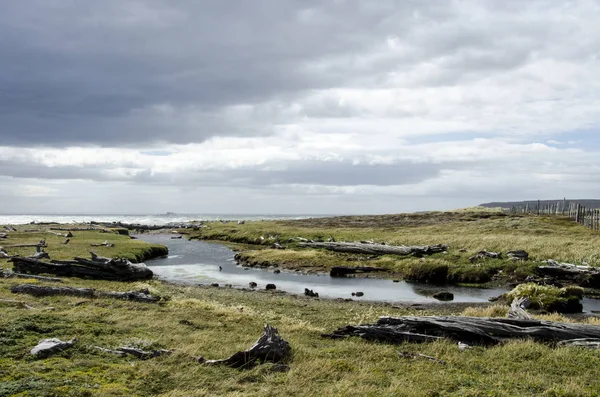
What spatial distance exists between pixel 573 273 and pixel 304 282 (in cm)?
2316

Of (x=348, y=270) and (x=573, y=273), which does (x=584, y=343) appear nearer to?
(x=573, y=273)

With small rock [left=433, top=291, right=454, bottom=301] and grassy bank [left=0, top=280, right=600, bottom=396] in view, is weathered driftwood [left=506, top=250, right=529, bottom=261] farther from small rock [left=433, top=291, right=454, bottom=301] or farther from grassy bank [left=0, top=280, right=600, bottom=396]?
grassy bank [left=0, top=280, right=600, bottom=396]

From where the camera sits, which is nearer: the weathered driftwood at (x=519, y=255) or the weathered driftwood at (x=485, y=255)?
the weathered driftwood at (x=519, y=255)

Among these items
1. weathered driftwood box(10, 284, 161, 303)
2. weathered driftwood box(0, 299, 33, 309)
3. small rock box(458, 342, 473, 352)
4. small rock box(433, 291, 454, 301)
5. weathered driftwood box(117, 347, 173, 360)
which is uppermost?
small rock box(458, 342, 473, 352)

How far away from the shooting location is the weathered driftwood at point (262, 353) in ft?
41.8

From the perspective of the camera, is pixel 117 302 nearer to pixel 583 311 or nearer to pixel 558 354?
pixel 558 354

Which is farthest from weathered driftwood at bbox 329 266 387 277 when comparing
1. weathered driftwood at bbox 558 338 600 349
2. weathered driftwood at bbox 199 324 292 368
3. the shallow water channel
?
weathered driftwood at bbox 199 324 292 368

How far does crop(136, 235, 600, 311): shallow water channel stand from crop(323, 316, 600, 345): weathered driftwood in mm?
15806

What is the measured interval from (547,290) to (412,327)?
61.2ft

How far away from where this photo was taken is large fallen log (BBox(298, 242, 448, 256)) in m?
51.5

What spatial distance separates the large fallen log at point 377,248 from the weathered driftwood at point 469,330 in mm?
34969

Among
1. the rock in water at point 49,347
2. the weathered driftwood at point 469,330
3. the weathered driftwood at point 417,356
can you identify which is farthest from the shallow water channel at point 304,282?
the rock in water at point 49,347

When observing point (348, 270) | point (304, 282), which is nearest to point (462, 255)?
point (348, 270)

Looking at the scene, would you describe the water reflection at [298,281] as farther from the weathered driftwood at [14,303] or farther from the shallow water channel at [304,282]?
the weathered driftwood at [14,303]
